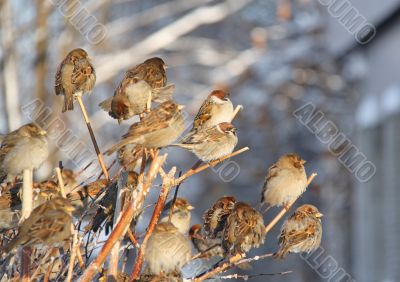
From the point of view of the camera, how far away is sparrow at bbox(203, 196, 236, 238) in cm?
529

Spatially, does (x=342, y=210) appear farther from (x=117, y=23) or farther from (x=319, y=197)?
(x=117, y=23)

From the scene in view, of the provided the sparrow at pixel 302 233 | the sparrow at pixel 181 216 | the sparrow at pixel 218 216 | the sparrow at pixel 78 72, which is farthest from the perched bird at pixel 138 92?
the sparrow at pixel 181 216

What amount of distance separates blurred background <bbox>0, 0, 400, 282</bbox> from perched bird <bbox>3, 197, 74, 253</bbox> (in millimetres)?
6558

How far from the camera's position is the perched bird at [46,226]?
3.81 metres

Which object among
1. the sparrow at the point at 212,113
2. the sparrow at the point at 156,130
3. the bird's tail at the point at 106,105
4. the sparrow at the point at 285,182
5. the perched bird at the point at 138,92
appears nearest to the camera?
the sparrow at the point at 156,130

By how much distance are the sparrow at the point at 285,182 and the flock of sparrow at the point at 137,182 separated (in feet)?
1.68

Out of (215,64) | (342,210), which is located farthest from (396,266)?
(215,64)

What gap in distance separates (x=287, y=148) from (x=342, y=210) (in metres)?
2.25

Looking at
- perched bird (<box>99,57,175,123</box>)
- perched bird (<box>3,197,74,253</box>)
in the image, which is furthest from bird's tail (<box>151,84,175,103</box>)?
perched bird (<box>3,197,74,253</box>)

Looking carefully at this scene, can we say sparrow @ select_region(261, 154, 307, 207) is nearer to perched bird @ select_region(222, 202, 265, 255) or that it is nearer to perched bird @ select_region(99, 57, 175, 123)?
perched bird @ select_region(222, 202, 265, 255)

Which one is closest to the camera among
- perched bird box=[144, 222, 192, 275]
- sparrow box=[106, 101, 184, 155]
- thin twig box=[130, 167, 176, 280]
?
thin twig box=[130, 167, 176, 280]

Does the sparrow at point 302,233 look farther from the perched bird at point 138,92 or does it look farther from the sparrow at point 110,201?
the sparrow at point 110,201

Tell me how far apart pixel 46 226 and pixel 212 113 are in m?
2.23

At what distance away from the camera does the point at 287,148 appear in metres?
18.6
